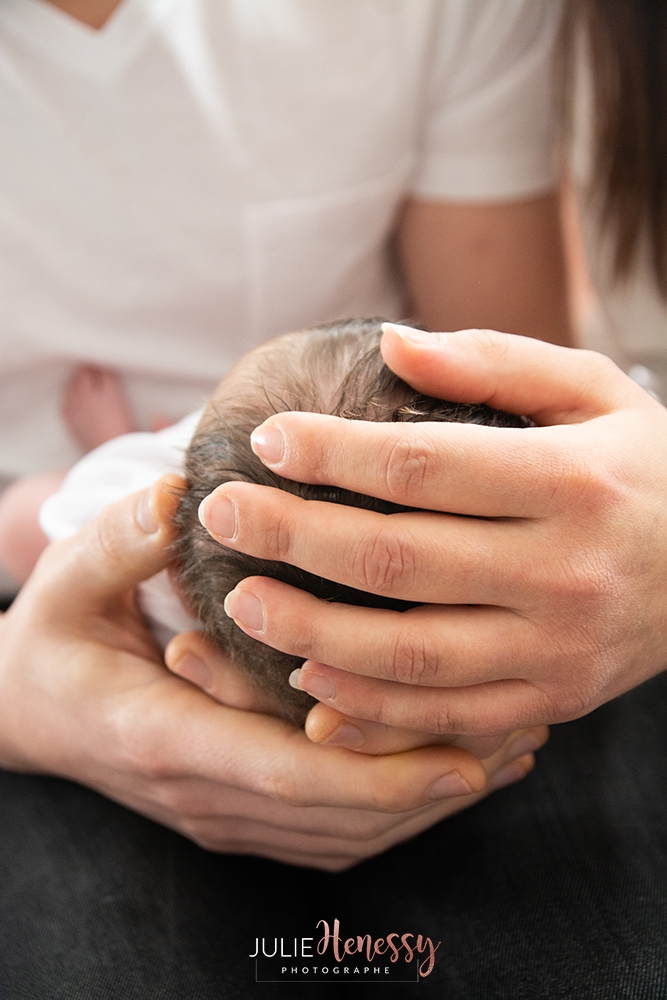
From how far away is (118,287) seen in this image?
3.30ft

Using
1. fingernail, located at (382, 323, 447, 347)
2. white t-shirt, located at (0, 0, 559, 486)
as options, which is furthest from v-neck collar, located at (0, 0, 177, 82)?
fingernail, located at (382, 323, 447, 347)

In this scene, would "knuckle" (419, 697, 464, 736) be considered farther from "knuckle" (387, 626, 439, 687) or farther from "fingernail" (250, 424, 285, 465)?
"fingernail" (250, 424, 285, 465)

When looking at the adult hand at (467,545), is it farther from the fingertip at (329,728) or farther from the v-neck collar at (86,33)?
the v-neck collar at (86,33)

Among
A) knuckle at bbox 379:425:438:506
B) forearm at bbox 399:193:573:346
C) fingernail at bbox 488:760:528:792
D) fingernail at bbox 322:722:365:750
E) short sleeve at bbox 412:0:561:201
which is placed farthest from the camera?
forearm at bbox 399:193:573:346

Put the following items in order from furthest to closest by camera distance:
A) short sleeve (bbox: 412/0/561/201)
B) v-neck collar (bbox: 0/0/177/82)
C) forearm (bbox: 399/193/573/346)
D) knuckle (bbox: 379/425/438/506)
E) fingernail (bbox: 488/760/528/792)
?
forearm (bbox: 399/193/573/346)
short sleeve (bbox: 412/0/561/201)
v-neck collar (bbox: 0/0/177/82)
fingernail (bbox: 488/760/528/792)
knuckle (bbox: 379/425/438/506)

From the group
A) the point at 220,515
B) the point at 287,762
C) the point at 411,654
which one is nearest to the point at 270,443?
the point at 220,515

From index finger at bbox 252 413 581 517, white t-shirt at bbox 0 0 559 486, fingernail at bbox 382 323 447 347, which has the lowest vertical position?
index finger at bbox 252 413 581 517

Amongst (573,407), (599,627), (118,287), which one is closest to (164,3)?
(118,287)

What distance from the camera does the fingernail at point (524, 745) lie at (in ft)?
2.27

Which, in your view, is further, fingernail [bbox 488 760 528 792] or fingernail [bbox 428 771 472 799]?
fingernail [bbox 488 760 528 792]

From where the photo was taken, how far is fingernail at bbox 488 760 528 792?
0.74 m

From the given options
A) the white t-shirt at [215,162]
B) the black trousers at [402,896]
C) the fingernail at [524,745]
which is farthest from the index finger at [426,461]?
the white t-shirt at [215,162]

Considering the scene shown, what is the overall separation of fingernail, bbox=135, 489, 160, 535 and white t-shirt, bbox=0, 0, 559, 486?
471 mm

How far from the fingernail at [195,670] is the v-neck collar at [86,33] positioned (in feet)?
2.28
